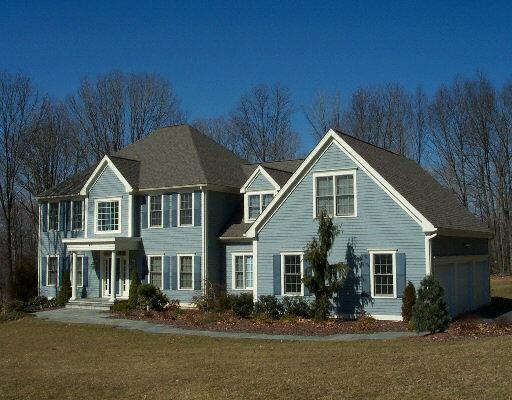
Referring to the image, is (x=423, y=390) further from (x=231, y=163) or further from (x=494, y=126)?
(x=494, y=126)

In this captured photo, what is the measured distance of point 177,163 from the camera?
109 feet

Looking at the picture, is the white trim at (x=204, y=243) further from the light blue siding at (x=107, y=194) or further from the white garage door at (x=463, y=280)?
the white garage door at (x=463, y=280)

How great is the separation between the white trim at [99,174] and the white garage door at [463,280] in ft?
52.6

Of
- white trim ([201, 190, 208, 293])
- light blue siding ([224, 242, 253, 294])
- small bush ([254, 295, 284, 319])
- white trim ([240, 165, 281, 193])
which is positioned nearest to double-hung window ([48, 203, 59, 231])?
white trim ([201, 190, 208, 293])

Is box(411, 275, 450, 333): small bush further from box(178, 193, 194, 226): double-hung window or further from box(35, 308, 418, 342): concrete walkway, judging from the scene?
box(178, 193, 194, 226): double-hung window

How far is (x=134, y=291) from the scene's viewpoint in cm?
3038

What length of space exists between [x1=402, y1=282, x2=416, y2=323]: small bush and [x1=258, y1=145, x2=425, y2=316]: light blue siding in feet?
1.52

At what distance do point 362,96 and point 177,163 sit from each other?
1156 inches

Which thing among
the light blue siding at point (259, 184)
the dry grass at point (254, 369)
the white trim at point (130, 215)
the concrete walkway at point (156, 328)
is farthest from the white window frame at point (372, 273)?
the white trim at point (130, 215)

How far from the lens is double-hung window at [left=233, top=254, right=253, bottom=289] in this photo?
30.0 metres

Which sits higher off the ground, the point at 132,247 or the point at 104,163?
the point at 104,163

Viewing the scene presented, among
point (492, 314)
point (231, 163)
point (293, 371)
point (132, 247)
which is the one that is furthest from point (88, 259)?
point (293, 371)

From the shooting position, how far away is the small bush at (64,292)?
33375 mm

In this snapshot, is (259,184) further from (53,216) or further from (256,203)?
(53,216)
